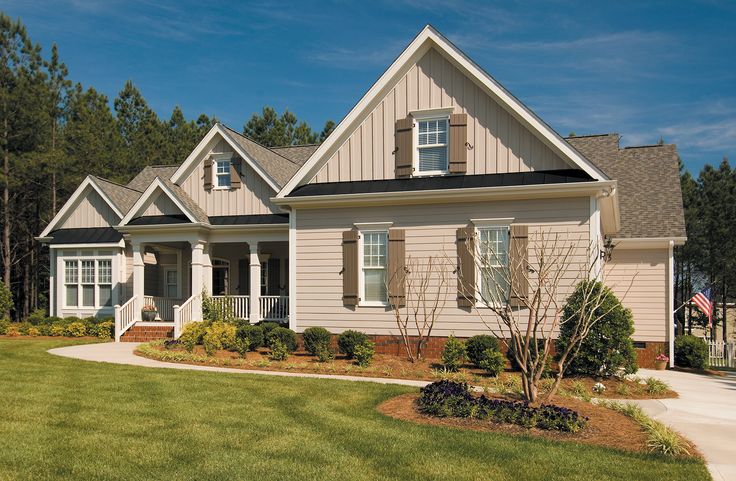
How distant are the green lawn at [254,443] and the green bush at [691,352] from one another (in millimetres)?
10058

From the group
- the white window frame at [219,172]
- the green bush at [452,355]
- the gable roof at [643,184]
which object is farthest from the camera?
the white window frame at [219,172]

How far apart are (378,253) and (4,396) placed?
8.77 m

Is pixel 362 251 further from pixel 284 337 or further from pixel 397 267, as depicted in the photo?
pixel 284 337

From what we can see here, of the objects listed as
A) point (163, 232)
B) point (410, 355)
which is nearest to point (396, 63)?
point (410, 355)

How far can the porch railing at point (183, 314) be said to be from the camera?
18594mm

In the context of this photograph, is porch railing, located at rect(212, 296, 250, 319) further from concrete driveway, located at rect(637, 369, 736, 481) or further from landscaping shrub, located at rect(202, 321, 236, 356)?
concrete driveway, located at rect(637, 369, 736, 481)

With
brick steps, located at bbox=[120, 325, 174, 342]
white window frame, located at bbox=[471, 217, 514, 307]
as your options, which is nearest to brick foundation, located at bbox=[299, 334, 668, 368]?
white window frame, located at bbox=[471, 217, 514, 307]

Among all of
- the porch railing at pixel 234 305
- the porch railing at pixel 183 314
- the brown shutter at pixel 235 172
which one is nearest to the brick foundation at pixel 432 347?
the porch railing at pixel 183 314

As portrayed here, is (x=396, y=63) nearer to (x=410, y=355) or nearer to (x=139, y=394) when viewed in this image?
(x=410, y=355)

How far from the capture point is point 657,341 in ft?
54.6

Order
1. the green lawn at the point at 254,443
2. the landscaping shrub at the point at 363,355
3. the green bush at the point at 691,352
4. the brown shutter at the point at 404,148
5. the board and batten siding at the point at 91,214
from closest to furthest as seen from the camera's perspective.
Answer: the green lawn at the point at 254,443 < the landscaping shrub at the point at 363,355 < the brown shutter at the point at 404,148 < the green bush at the point at 691,352 < the board and batten siding at the point at 91,214

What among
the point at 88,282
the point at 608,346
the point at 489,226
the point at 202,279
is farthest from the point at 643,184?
the point at 88,282

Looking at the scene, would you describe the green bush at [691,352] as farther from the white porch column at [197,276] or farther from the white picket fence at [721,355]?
the white porch column at [197,276]

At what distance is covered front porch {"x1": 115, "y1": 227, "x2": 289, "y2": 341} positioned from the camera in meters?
19.8
